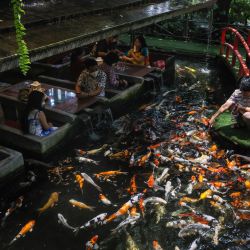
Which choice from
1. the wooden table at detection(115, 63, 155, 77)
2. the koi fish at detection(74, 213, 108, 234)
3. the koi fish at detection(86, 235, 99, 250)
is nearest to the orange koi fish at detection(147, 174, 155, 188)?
the koi fish at detection(74, 213, 108, 234)

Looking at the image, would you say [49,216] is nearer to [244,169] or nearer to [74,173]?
[74,173]

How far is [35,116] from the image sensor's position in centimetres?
810

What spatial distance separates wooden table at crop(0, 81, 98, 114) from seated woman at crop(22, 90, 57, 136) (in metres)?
1.14

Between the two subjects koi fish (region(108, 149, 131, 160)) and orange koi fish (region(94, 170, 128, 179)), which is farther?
koi fish (region(108, 149, 131, 160))

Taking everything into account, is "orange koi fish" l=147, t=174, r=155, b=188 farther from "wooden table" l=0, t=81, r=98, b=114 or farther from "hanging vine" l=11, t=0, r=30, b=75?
"hanging vine" l=11, t=0, r=30, b=75

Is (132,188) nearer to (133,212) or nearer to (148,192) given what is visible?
(148,192)

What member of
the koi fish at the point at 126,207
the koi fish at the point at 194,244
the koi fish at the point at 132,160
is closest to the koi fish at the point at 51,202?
the koi fish at the point at 126,207

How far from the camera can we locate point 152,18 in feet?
33.2

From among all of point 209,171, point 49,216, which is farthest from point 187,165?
point 49,216

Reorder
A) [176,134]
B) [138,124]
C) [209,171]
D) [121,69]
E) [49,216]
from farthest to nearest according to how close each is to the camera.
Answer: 1. [121,69]
2. [138,124]
3. [176,134]
4. [209,171]
5. [49,216]

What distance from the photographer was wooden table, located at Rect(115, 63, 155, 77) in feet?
40.5

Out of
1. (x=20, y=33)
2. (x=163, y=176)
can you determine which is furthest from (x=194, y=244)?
(x=20, y=33)

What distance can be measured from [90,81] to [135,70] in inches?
130

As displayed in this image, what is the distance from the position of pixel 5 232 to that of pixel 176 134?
535cm
